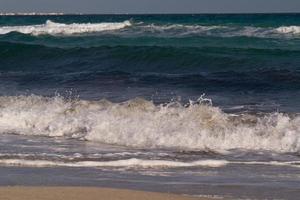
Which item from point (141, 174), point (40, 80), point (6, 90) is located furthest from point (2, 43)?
point (141, 174)

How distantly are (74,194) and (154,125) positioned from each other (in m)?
5.26

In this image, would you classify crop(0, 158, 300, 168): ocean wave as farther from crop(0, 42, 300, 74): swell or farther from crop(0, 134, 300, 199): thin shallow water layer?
crop(0, 42, 300, 74): swell

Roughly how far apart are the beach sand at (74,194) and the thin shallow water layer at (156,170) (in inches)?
24.8

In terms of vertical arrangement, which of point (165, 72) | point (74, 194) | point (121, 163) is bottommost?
point (165, 72)

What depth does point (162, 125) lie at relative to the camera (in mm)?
12227

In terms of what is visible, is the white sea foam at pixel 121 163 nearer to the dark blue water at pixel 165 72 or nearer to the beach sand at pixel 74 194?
the beach sand at pixel 74 194

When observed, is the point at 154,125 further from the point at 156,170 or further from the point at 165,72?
the point at 165,72

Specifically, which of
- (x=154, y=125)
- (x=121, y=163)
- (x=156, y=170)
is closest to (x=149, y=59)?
(x=154, y=125)

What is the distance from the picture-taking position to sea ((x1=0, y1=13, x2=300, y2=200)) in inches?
340

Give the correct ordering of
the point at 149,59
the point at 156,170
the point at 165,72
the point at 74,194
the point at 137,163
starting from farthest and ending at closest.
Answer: the point at 149,59, the point at 165,72, the point at 137,163, the point at 156,170, the point at 74,194

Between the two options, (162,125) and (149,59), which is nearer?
(162,125)

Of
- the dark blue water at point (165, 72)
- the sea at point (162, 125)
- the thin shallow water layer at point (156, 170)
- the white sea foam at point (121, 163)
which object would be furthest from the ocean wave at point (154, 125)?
the dark blue water at point (165, 72)

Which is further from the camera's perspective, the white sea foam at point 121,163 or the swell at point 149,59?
the swell at point 149,59

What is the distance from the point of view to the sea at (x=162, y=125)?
8633mm
